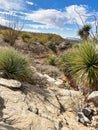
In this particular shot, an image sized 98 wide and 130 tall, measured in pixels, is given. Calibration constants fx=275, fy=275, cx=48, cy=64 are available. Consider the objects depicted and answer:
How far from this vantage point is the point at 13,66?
8867 millimetres

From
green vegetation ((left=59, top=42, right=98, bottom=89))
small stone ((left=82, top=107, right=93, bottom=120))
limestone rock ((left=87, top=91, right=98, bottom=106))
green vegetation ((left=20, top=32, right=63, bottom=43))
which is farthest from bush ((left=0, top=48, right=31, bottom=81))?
green vegetation ((left=20, top=32, right=63, bottom=43))

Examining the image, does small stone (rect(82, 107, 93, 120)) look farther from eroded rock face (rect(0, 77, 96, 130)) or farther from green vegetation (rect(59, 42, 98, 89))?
green vegetation (rect(59, 42, 98, 89))

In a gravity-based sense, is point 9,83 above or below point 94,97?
above

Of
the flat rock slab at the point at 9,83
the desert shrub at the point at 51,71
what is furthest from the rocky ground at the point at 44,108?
the desert shrub at the point at 51,71

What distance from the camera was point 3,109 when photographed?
20.8 ft

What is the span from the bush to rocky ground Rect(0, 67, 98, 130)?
581 millimetres

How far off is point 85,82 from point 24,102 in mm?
2420

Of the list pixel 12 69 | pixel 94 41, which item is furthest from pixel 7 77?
pixel 94 41

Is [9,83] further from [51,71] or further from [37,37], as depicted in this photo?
[37,37]

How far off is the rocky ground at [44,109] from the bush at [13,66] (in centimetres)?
58

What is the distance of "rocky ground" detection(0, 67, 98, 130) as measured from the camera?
20.0 ft

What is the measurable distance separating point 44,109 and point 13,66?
2195mm

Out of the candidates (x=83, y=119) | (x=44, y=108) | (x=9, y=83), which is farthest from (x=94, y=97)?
(x=9, y=83)

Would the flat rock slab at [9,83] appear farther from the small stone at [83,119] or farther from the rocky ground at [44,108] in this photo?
the small stone at [83,119]
